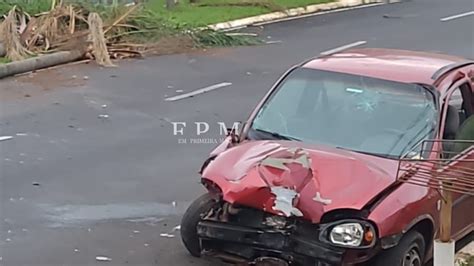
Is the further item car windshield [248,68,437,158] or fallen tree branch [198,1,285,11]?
fallen tree branch [198,1,285,11]

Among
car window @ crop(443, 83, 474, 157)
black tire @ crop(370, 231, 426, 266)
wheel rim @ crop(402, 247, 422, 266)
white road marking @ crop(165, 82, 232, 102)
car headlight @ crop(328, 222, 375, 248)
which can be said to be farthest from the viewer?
white road marking @ crop(165, 82, 232, 102)

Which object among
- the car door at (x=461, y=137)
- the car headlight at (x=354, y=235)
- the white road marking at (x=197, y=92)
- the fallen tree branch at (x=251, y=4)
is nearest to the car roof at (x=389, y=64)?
the car door at (x=461, y=137)

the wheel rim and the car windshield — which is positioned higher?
the car windshield

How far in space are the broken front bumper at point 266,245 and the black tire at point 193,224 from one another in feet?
1.76

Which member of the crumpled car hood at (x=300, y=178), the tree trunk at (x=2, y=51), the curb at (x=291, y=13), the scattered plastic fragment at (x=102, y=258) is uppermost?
the crumpled car hood at (x=300, y=178)

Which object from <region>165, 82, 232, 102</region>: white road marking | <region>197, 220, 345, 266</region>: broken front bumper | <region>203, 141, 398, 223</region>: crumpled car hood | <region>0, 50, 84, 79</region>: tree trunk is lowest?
<region>165, 82, 232, 102</region>: white road marking

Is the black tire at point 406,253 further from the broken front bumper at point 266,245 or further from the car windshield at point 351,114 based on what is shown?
the car windshield at point 351,114

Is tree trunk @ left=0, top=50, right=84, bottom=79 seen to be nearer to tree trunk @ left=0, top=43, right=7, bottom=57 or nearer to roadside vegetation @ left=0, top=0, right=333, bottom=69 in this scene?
roadside vegetation @ left=0, top=0, right=333, bottom=69

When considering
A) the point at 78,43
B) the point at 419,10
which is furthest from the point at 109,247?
the point at 419,10

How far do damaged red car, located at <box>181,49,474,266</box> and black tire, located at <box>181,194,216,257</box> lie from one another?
1 centimetres

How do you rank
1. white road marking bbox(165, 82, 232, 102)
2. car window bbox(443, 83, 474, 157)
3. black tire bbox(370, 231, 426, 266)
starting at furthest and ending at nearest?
white road marking bbox(165, 82, 232, 102) → car window bbox(443, 83, 474, 157) → black tire bbox(370, 231, 426, 266)

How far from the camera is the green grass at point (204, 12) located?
21422 mm

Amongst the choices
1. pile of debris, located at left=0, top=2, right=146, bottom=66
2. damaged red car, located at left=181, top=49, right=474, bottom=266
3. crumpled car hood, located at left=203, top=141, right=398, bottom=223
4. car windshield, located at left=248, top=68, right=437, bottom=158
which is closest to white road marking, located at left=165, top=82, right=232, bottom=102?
pile of debris, located at left=0, top=2, right=146, bottom=66

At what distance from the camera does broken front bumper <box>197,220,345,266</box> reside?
20.7 ft
